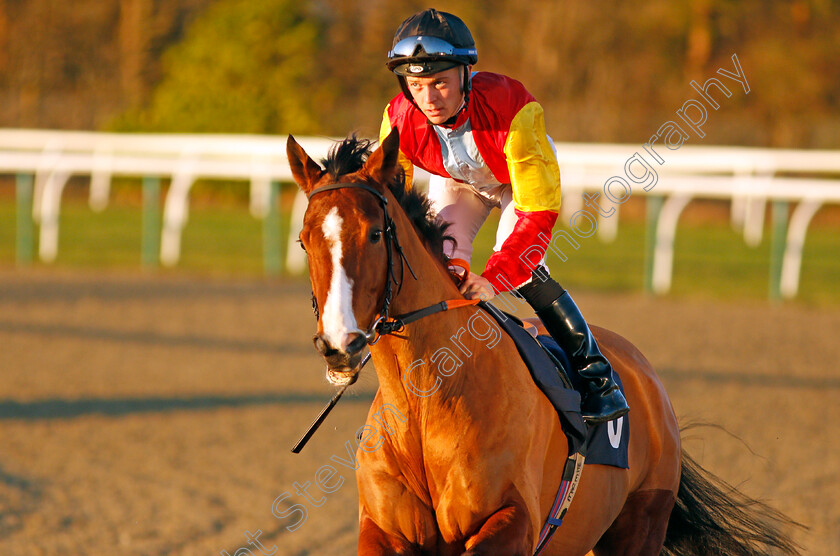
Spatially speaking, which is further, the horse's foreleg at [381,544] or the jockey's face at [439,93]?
the jockey's face at [439,93]

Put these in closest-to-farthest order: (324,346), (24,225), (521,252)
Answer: (324,346)
(521,252)
(24,225)

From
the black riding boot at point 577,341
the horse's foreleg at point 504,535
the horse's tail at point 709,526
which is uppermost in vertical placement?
the black riding boot at point 577,341

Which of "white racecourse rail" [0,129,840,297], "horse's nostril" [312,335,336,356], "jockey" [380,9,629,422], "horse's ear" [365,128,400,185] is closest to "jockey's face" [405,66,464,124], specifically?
"jockey" [380,9,629,422]

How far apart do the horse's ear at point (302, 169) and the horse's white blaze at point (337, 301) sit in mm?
280

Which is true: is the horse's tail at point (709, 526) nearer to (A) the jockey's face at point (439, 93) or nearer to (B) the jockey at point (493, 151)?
(B) the jockey at point (493, 151)

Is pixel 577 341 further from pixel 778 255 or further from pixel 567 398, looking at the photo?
pixel 778 255

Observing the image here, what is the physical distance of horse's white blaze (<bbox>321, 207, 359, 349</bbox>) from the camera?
2.32 m

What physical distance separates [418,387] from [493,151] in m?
0.82

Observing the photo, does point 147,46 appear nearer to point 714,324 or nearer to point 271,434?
point 714,324

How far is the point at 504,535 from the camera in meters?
2.67

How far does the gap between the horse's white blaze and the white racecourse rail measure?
28.3 feet

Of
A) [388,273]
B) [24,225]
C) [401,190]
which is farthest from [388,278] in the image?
[24,225]

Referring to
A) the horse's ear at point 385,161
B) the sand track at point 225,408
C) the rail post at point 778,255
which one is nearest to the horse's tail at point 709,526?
the sand track at point 225,408

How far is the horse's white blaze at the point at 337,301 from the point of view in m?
2.32
